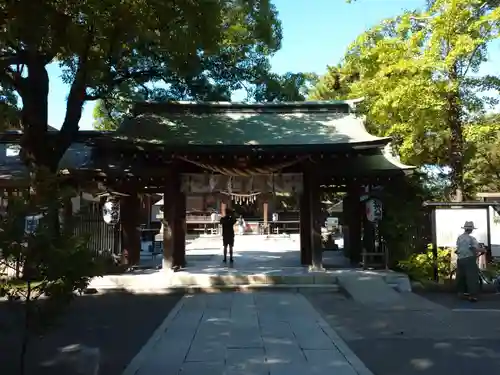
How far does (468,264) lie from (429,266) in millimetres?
2311

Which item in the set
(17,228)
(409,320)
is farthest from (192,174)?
(17,228)

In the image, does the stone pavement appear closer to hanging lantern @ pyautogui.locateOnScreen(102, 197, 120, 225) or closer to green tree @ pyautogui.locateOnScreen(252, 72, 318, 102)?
hanging lantern @ pyautogui.locateOnScreen(102, 197, 120, 225)

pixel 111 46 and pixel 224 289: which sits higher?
pixel 111 46

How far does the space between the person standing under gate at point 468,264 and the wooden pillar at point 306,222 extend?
4569mm

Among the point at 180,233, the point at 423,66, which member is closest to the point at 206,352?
the point at 180,233

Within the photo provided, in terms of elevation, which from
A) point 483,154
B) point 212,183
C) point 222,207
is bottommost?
point 222,207

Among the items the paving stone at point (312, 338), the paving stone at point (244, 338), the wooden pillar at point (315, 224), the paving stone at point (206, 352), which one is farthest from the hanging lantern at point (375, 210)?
the paving stone at point (206, 352)

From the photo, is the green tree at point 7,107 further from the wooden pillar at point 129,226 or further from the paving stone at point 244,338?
the paving stone at point 244,338

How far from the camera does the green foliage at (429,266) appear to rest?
13.5m

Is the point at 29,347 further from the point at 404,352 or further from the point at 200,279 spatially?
the point at 200,279

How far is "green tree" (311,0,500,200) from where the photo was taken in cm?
1611

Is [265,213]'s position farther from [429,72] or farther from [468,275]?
[468,275]

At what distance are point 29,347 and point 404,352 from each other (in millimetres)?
5313

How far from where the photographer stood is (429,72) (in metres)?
16.5
